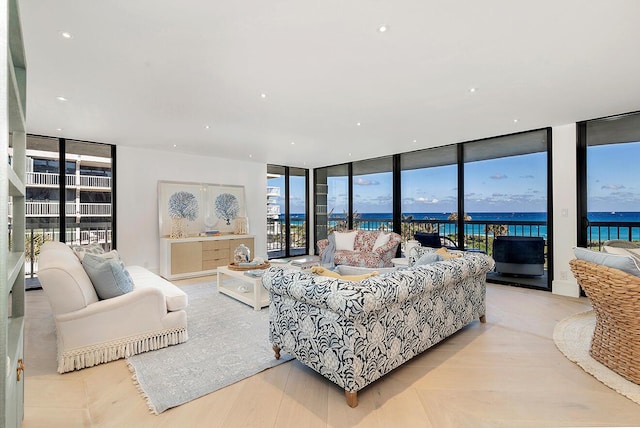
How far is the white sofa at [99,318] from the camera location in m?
2.23

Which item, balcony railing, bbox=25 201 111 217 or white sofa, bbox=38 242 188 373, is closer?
white sofa, bbox=38 242 188 373

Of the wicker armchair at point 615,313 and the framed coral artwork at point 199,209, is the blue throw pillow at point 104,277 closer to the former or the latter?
the framed coral artwork at point 199,209

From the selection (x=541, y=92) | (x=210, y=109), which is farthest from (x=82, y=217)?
(x=541, y=92)

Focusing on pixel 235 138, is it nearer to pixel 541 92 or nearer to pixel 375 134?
pixel 375 134

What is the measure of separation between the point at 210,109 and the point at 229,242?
10.0 ft

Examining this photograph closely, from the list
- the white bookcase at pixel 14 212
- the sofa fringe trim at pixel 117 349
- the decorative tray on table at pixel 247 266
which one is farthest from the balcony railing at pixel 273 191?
the white bookcase at pixel 14 212

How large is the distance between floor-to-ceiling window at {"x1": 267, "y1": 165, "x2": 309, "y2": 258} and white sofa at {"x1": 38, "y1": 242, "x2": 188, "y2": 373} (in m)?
4.70

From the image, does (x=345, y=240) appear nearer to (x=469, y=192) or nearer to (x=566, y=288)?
(x=469, y=192)

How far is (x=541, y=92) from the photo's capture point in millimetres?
A: 3025

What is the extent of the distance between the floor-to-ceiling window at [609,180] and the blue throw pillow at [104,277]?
5500mm

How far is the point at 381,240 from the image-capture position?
5.46 metres

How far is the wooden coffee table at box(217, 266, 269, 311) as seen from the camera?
352cm

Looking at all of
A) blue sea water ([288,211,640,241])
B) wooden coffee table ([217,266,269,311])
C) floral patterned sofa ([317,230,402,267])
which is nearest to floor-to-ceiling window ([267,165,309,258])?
blue sea water ([288,211,640,241])

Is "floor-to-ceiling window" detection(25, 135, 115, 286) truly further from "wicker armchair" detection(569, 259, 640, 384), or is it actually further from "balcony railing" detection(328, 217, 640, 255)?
"wicker armchair" detection(569, 259, 640, 384)
